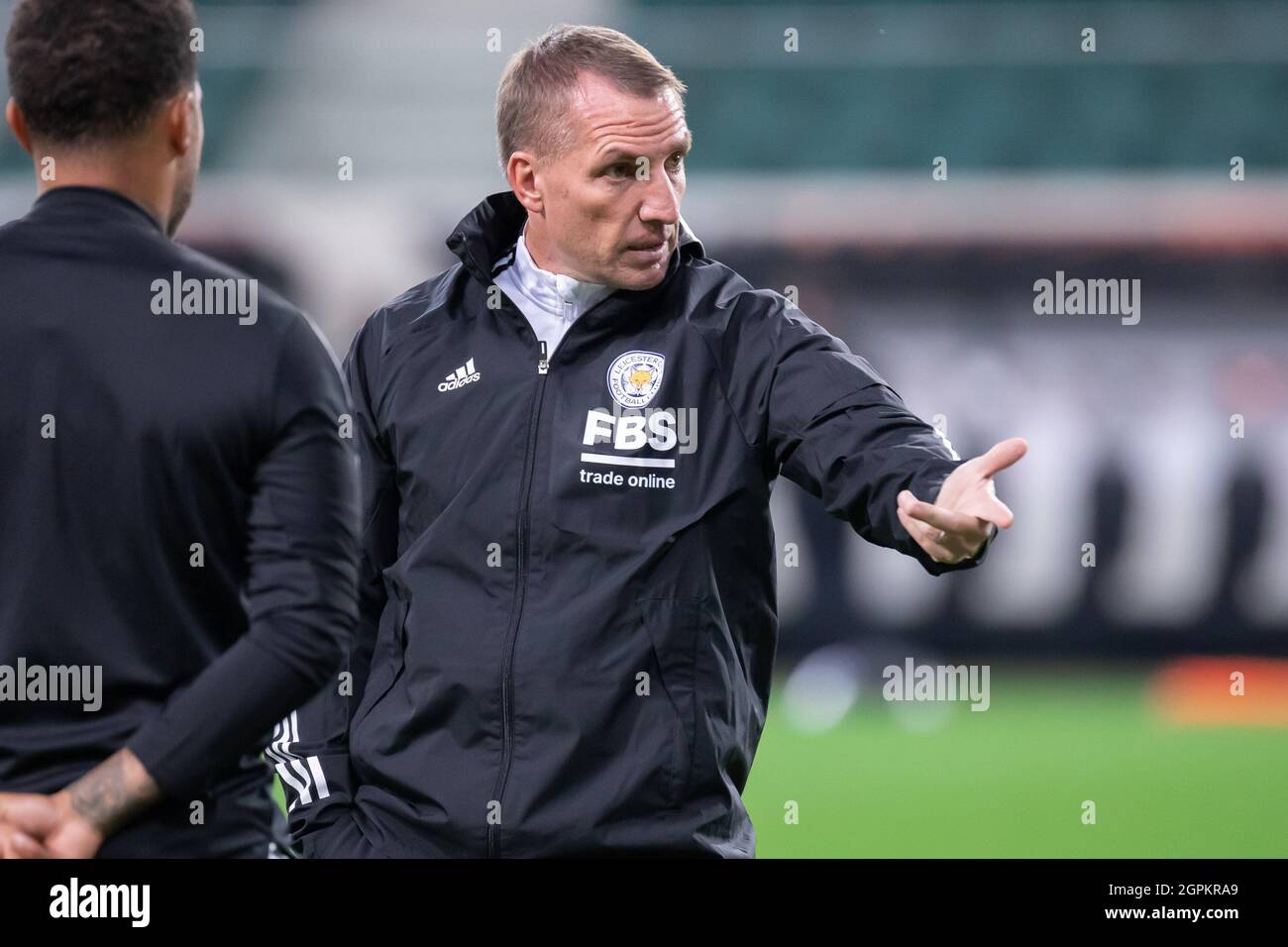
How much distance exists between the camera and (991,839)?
6.04m

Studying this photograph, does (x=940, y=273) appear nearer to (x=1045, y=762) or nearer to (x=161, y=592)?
(x=1045, y=762)

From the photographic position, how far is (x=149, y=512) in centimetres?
178

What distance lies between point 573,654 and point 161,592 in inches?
28.7

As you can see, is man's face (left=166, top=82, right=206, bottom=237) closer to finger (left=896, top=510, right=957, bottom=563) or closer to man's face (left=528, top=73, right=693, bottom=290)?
man's face (left=528, top=73, right=693, bottom=290)

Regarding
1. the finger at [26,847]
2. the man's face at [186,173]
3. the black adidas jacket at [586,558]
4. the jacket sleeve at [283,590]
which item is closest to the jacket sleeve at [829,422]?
the black adidas jacket at [586,558]

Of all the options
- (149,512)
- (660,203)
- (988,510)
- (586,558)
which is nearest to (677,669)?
(586,558)

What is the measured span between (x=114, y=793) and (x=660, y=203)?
1.30 meters

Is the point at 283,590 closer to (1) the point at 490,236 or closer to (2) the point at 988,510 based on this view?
(2) the point at 988,510

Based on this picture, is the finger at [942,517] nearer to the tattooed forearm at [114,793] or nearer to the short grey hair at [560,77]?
the short grey hair at [560,77]

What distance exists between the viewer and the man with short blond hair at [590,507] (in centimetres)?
235

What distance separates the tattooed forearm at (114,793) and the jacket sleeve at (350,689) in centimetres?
74

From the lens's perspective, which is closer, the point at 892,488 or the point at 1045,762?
the point at 892,488

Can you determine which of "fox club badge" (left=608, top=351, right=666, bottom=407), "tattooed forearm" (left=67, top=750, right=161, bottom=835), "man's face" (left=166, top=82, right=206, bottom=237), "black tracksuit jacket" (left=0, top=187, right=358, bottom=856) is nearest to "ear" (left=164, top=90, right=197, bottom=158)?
"man's face" (left=166, top=82, right=206, bottom=237)
